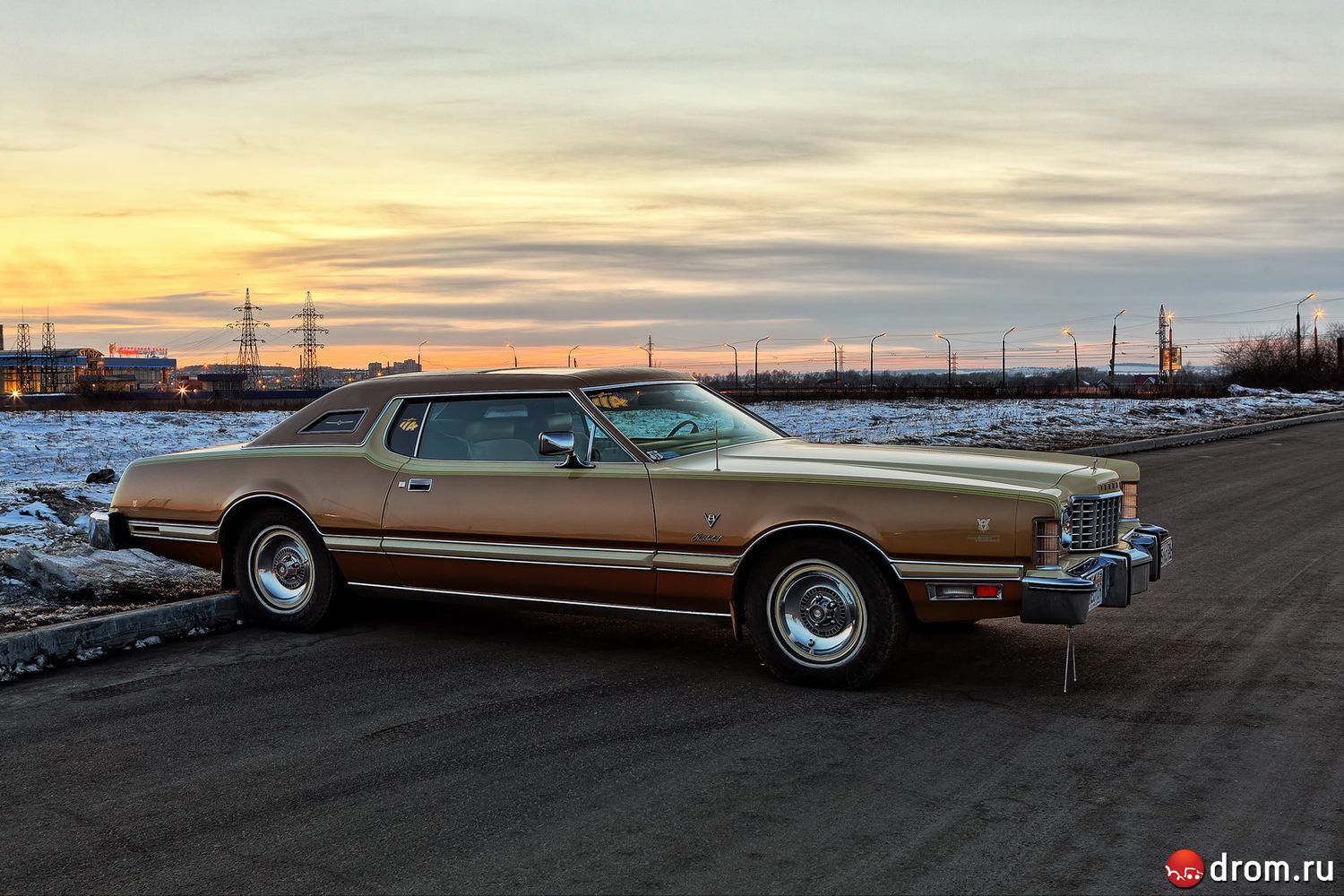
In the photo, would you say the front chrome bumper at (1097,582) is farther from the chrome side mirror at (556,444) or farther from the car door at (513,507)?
the chrome side mirror at (556,444)

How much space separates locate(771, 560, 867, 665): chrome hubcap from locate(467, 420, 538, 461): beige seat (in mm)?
1638

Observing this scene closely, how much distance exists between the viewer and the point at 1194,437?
23109 millimetres

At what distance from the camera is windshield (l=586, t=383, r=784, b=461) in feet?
21.4

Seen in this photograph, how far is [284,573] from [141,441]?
18056 mm

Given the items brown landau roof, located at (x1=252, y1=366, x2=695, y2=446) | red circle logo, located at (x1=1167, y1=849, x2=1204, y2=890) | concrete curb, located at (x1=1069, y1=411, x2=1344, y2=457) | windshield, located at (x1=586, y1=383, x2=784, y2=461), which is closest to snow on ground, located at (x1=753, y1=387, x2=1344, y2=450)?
concrete curb, located at (x1=1069, y1=411, x2=1344, y2=457)

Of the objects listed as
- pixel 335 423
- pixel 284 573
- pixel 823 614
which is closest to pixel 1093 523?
pixel 823 614

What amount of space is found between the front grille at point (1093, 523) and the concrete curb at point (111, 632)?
5021mm

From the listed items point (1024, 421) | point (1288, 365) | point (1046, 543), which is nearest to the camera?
point (1046, 543)

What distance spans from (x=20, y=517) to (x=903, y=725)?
8493 mm

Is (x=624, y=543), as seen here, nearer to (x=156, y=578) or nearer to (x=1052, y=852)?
(x=1052, y=852)

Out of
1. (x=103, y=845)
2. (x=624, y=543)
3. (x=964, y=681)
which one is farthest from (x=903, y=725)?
(x=103, y=845)

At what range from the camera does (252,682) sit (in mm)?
6152

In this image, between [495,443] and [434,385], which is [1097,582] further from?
[434,385]

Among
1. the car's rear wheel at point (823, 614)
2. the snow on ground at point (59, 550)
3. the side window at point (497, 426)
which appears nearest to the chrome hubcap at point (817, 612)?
the car's rear wheel at point (823, 614)
